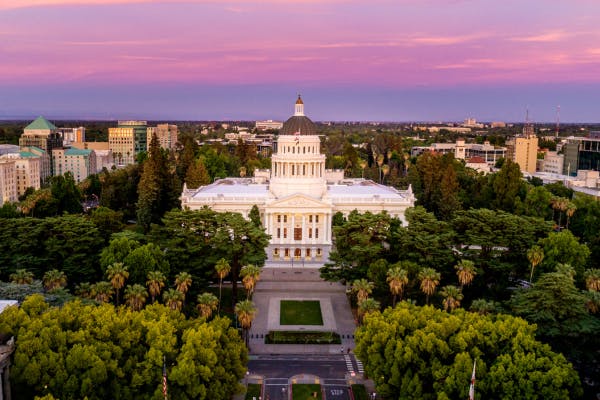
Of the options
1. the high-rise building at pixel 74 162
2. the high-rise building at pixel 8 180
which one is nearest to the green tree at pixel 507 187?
the high-rise building at pixel 8 180

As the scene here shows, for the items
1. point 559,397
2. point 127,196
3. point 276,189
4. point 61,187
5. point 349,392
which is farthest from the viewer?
point 127,196

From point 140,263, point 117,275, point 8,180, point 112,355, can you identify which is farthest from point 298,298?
point 8,180

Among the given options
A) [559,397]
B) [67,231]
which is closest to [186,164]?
[67,231]

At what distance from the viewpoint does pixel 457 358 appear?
38.5 meters

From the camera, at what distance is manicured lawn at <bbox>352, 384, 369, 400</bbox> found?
45463mm

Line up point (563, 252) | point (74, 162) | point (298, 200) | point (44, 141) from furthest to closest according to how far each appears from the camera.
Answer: point (44, 141), point (74, 162), point (298, 200), point (563, 252)

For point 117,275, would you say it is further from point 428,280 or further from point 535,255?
point 535,255

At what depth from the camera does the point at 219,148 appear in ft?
630

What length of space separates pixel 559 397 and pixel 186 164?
304 ft

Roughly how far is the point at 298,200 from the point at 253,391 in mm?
43422

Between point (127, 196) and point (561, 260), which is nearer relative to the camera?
point (561, 260)

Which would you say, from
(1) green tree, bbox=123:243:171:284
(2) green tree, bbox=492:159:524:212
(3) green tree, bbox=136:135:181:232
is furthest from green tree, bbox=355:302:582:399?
(2) green tree, bbox=492:159:524:212

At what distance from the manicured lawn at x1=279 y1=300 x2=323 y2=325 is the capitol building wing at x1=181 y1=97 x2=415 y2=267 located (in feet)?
52.4

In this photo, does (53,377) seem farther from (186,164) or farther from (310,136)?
(186,164)
